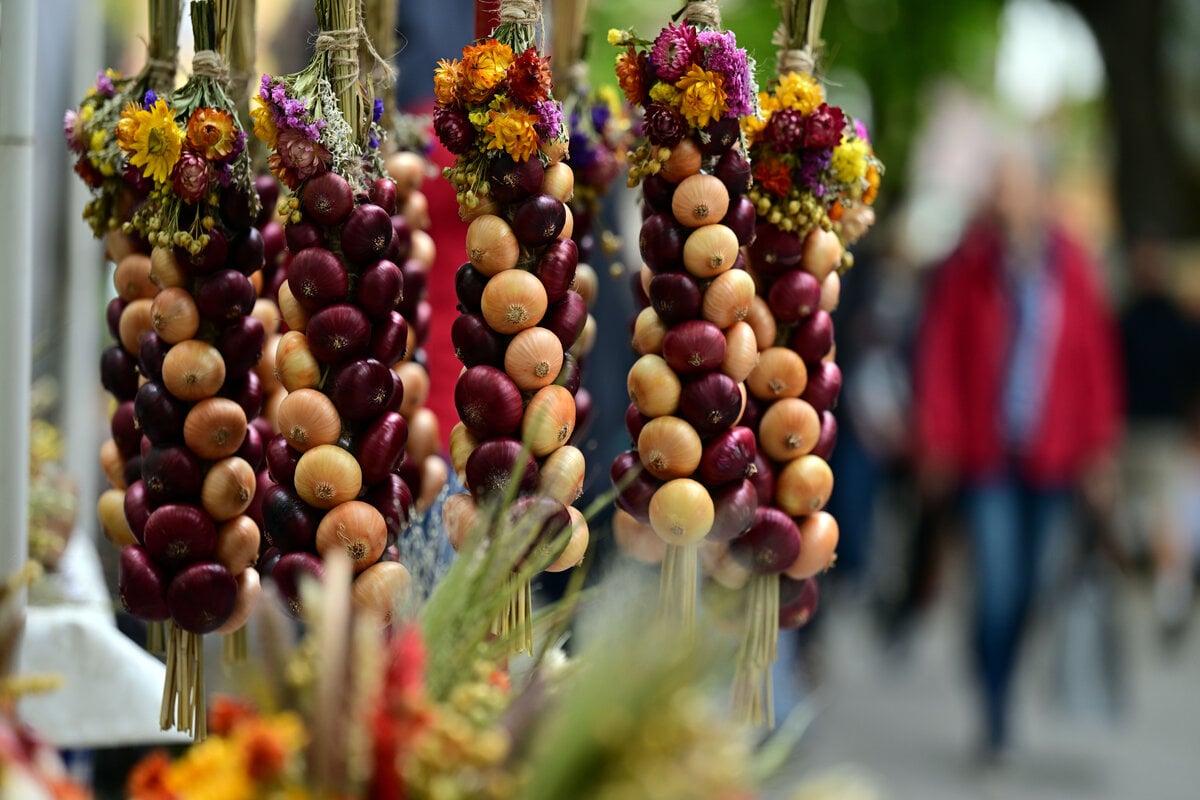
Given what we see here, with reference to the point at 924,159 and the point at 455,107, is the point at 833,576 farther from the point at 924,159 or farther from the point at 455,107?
the point at 924,159

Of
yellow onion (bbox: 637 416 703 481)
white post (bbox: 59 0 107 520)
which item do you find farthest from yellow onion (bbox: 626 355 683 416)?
white post (bbox: 59 0 107 520)

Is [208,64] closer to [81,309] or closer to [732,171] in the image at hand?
[732,171]

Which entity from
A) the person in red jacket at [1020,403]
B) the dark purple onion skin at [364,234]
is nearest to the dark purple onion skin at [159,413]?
the dark purple onion skin at [364,234]

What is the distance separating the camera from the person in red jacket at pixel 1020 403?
355cm

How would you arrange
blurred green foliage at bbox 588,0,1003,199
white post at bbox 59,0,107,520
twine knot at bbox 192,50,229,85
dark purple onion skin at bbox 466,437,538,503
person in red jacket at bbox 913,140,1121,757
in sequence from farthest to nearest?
blurred green foliage at bbox 588,0,1003,199
person in red jacket at bbox 913,140,1121,757
white post at bbox 59,0,107,520
twine knot at bbox 192,50,229,85
dark purple onion skin at bbox 466,437,538,503

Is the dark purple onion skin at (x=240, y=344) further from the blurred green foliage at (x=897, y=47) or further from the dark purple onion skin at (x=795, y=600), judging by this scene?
the blurred green foliage at (x=897, y=47)

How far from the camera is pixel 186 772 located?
64cm

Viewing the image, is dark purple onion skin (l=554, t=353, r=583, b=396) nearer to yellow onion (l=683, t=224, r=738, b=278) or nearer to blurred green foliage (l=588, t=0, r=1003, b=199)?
yellow onion (l=683, t=224, r=738, b=278)

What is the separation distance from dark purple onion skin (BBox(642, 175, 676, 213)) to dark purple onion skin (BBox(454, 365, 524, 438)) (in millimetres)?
223

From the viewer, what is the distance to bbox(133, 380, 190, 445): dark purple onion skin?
1183 millimetres

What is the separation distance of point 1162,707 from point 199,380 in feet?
13.3

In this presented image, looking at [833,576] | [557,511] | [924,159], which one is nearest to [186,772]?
[557,511]

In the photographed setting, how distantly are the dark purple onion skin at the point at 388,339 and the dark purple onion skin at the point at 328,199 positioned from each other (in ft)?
0.32

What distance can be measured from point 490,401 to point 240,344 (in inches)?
10.2
